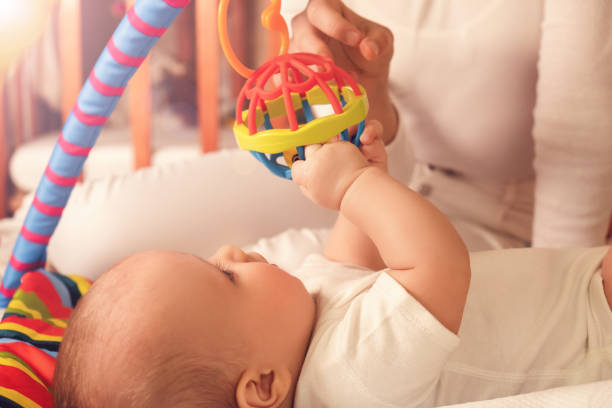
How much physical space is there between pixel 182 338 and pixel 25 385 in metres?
0.18

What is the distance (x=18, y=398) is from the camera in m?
0.55

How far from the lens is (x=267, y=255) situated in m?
0.85

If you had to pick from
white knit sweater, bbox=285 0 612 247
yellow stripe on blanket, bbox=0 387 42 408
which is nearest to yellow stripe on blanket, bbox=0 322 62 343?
yellow stripe on blanket, bbox=0 387 42 408

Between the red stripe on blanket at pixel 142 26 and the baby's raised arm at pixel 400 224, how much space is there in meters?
0.26

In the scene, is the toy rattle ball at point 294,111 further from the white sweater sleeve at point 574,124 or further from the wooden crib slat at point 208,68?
the wooden crib slat at point 208,68

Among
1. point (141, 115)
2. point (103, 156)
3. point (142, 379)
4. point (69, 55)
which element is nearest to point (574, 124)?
point (142, 379)

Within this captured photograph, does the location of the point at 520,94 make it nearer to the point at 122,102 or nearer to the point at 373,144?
the point at 373,144

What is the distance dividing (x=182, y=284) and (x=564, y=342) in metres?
0.38

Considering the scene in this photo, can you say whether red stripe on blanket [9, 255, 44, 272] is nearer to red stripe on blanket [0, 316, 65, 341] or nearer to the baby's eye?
red stripe on blanket [0, 316, 65, 341]

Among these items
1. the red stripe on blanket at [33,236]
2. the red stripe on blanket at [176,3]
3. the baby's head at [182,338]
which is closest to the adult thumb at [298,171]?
the baby's head at [182,338]

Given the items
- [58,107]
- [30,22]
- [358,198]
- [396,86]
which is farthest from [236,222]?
[58,107]

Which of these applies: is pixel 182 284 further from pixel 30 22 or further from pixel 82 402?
pixel 30 22

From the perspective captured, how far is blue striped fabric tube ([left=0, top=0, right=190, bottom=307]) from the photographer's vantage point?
0.66 meters

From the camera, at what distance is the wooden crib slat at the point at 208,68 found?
132cm
